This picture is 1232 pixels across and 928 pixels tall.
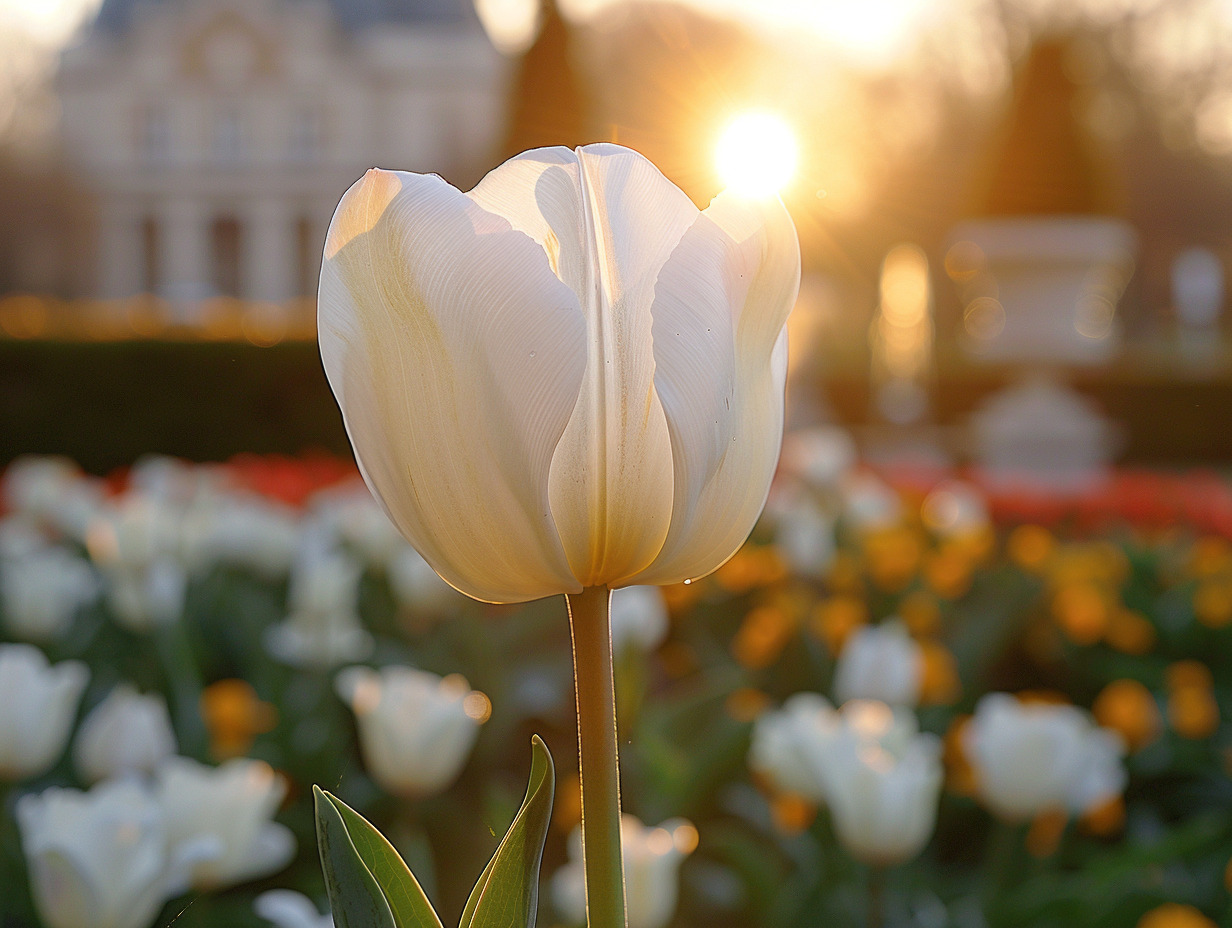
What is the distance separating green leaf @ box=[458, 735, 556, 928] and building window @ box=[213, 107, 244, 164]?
179 feet

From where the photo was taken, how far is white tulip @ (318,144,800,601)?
0.50 meters

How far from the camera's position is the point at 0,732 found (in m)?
1.12

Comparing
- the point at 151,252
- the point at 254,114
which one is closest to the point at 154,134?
the point at 254,114

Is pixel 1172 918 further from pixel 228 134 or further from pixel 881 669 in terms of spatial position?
pixel 228 134

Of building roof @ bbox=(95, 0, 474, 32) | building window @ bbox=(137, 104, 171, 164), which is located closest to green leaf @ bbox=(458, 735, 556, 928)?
building roof @ bbox=(95, 0, 474, 32)

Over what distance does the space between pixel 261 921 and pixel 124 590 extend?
0.88m

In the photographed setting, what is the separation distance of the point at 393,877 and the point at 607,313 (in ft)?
0.85

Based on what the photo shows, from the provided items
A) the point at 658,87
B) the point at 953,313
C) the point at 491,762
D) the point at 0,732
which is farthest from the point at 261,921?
the point at 953,313

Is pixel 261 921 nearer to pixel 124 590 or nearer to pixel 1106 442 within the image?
pixel 124 590

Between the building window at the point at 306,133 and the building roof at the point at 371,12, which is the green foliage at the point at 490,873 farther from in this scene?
the building window at the point at 306,133

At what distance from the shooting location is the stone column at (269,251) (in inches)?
1880

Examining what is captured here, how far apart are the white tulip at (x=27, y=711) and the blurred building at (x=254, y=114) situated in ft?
159

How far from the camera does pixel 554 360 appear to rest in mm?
500

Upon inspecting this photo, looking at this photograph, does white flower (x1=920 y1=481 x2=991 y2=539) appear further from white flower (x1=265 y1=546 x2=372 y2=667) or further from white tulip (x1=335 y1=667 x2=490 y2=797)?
white tulip (x1=335 y1=667 x2=490 y2=797)
